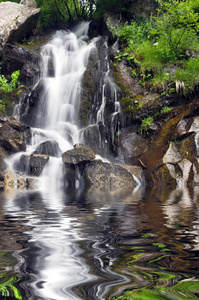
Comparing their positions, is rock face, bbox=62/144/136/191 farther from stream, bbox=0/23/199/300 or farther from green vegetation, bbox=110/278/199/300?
green vegetation, bbox=110/278/199/300

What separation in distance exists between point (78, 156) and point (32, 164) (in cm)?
186

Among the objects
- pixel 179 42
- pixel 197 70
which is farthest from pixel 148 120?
pixel 179 42

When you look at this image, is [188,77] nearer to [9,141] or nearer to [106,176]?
[106,176]

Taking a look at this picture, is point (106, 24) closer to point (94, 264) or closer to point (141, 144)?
point (141, 144)

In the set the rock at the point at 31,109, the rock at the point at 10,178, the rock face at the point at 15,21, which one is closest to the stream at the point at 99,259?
the rock at the point at 10,178

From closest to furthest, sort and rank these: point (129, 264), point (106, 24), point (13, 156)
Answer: point (129, 264) → point (13, 156) → point (106, 24)

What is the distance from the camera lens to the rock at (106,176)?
887 cm

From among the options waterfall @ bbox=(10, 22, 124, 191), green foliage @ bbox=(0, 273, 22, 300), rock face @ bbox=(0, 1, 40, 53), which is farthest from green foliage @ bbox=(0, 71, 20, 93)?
green foliage @ bbox=(0, 273, 22, 300)

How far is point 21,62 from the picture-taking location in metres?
15.3

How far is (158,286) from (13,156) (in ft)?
33.4

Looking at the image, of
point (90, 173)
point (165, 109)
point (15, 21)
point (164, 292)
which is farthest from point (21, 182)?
point (15, 21)

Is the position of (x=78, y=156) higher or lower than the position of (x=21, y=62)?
lower

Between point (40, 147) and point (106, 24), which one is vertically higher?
point (106, 24)

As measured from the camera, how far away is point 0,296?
75cm
